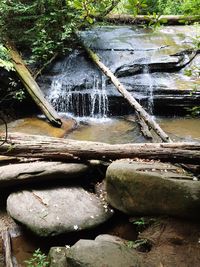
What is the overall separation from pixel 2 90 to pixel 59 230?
666 centimetres

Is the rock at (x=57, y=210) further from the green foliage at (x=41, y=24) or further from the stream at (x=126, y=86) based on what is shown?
the green foliage at (x=41, y=24)

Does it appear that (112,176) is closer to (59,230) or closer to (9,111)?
(59,230)

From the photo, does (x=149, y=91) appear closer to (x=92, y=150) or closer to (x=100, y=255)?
(x=92, y=150)

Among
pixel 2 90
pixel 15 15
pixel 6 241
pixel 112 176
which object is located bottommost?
pixel 6 241

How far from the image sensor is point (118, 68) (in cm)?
1024

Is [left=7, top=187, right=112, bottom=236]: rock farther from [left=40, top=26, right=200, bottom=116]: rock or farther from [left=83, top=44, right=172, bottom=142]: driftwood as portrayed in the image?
[left=40, top=26, right=200, bottom=116]: rock

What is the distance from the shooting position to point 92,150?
5352 millimetres

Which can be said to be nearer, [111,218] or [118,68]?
[111,218]

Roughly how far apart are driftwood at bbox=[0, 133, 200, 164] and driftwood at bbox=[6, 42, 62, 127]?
260cm

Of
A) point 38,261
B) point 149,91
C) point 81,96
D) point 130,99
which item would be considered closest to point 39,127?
point 81,96

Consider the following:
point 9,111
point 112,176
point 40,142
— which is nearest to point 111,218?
point 112,176

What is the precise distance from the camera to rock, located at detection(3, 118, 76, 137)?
805 centimetres

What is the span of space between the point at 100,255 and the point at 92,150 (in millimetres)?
2203

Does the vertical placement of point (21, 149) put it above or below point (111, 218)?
above
